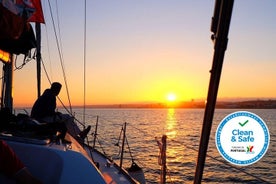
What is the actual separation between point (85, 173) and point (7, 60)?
4.31 m

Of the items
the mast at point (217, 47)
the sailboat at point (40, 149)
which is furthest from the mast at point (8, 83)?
the mast at point (217, 47)

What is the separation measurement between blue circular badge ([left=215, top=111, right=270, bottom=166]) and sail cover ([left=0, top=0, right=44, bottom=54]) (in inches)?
182

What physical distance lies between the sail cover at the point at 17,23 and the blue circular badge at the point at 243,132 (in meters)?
4.62

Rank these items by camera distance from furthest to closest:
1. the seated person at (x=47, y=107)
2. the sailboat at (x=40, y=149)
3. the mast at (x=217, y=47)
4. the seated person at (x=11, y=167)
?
1. the seated person at (x=47, y=107)
2. the sailboat at (x=40, y=149)
3. the seated person at (x=11, y=167)
4. the mast at (x=217, y=47)

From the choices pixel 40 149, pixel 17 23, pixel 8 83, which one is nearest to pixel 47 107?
pixel 8 83

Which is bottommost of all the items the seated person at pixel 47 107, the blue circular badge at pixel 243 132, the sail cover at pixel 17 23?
the blue circular badge at pixel 243 132

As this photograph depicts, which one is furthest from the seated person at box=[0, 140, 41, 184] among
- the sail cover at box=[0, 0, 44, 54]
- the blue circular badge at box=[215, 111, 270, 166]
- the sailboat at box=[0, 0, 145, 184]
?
the blue circular badge at box=[215, 111, 270, 166]

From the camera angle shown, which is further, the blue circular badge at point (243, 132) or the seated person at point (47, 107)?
the blue circular badge at point (243, 132)

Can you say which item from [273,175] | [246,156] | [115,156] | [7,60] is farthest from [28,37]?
[273,175]

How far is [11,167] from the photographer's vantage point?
9.61 feet

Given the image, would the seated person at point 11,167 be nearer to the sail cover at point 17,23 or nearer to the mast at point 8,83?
the sail cover at point 17,23

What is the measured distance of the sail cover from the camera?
4.54 m

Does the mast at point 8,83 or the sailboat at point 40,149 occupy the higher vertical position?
the mast at point 8,83

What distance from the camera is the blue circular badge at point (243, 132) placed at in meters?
7.96
